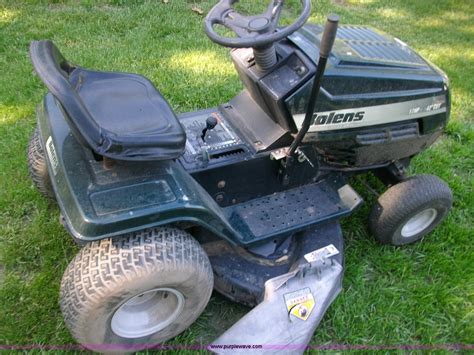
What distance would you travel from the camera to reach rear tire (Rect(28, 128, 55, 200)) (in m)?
2.53

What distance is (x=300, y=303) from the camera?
2150mm

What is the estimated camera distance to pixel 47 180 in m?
2.62

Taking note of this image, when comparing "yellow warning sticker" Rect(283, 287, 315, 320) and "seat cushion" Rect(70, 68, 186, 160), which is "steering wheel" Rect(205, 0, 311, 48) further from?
"yellow warning sticker" Rect(283, 287, 315, 320)

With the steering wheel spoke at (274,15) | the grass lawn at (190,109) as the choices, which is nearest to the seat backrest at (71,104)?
the steering wheel spoke at (274,15)

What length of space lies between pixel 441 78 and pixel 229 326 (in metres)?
1.73

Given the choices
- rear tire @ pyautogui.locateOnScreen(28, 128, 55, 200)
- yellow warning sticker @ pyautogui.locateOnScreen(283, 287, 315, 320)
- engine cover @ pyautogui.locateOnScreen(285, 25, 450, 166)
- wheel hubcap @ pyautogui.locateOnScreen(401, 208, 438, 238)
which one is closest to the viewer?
yellow warning sticker @ pyautogui.locateOnScreen(283, 287, 315, 320)

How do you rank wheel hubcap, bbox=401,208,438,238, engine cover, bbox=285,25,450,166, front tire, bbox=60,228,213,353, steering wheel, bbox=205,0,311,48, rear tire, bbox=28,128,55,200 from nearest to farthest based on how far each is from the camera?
front tire, bbox=60,228,213,353, steering wheel, bbox=205,0,311,48, engine cover, bbox=285,25,450,166, rear tire, bbox=28,128,55,200, wheel hubcap, bbox=401,208,438,238

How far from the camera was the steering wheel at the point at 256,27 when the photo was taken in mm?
1980

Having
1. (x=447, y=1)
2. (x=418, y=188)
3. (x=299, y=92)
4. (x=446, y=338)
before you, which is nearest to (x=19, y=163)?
(x=299, y=92)

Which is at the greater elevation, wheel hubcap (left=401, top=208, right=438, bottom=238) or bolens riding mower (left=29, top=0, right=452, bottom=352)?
bolens riding mower (left=29, top=0, right=452, bottom=352)

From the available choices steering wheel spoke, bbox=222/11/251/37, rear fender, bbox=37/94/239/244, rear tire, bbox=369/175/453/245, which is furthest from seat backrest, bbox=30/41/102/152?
rear tire, bbox=369/175/453/245

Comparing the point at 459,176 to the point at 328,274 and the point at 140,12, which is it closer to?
the point at 328,274

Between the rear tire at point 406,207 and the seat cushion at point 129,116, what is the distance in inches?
51.4
